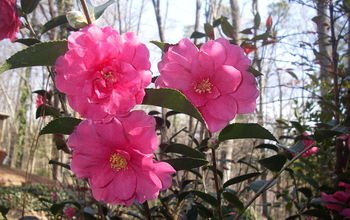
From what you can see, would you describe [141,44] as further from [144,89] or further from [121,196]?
[121,196]

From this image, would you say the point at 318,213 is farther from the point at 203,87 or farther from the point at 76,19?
the point at 76,19

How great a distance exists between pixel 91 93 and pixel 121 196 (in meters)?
0.18

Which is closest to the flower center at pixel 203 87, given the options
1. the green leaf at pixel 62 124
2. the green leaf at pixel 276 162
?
the green leaf at pixel 62 124

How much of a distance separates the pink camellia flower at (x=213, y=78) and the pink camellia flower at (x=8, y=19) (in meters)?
0.28

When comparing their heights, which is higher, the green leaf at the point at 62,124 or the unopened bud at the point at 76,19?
the unopened bud at the point at 76,19

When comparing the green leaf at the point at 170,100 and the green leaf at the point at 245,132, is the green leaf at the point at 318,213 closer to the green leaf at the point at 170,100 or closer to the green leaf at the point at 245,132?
the green leaf at the point at 245,132

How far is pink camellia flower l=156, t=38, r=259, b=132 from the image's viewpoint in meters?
0.58

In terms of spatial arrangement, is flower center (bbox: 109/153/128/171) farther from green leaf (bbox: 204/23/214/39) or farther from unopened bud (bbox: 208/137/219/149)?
green leaf (bbox: 204/23/214/39)

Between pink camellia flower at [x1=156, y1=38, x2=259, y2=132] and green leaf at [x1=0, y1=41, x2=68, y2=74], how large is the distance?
0.56ft

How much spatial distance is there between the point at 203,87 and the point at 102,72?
19 centimetres

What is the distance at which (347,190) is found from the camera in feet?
3.82

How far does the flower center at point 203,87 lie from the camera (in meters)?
0.60

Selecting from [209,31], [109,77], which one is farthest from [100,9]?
[209,31]

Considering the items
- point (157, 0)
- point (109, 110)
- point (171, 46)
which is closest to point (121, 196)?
point (109, 110)
